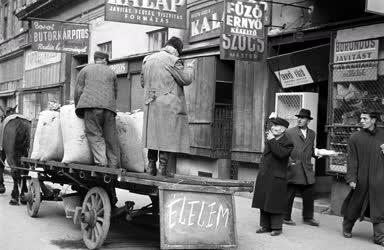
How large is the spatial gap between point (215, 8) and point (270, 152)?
6.21m

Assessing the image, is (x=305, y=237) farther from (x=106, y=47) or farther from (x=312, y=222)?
(x=106, y=47)

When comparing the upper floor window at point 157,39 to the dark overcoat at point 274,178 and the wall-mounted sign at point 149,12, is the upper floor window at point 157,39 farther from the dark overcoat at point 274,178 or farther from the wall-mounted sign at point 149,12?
the dark overcoat at point 274,178

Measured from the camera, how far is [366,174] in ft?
24.7

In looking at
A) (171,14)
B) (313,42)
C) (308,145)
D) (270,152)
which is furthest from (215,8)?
(270,152)

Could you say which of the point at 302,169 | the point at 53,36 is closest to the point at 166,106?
the point at 302,169

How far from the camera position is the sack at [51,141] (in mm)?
7852

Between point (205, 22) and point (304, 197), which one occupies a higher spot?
point (205, 22)

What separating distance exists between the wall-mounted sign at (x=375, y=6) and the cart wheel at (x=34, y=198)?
220 inches

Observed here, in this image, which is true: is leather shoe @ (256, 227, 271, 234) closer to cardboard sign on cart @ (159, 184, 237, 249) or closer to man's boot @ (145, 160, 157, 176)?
cardboard sign on cart @ (159, 184, 237, 249)

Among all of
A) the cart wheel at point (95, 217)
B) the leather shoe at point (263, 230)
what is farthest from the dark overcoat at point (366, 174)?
the cart wheel at point (95, 217)

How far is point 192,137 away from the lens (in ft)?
43.9

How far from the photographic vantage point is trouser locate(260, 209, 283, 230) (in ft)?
24.7

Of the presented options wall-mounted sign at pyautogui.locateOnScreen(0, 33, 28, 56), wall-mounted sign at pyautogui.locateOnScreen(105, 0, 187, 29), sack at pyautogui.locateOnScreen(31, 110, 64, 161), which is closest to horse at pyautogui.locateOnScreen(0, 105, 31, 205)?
sack at pyautogui.locateOnScreen(31, 110, 64, 161)

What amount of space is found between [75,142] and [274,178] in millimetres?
2694
